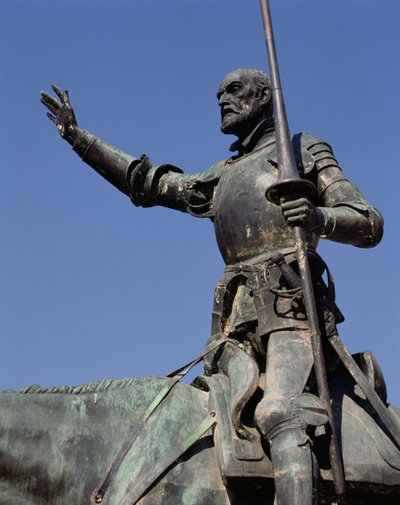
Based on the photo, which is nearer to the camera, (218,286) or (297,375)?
(297,375)

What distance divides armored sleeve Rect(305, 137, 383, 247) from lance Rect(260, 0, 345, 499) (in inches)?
10.2

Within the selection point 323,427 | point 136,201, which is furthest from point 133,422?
point 136,201

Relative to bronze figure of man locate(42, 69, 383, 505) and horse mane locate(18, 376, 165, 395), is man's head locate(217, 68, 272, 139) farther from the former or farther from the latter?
horse mane locate(18, 376, 165, 395)

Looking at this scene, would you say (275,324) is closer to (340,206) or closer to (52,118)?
(340,206)

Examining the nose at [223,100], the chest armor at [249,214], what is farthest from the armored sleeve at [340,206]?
the nose at [223,100]

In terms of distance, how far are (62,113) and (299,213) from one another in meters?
3.16

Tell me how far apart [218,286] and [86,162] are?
2.07 m

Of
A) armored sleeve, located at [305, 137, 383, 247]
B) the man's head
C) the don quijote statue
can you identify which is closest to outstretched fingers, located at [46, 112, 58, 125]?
the don quijote statue

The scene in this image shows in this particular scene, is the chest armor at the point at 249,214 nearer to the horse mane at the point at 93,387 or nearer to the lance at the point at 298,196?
the lance at the point at 298,196

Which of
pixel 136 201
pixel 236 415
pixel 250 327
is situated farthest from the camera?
pixel 136 201

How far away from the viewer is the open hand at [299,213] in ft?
25.4

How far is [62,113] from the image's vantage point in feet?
32.6

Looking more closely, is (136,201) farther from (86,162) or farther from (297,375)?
(297,375)

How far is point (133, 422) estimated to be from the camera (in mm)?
7410
